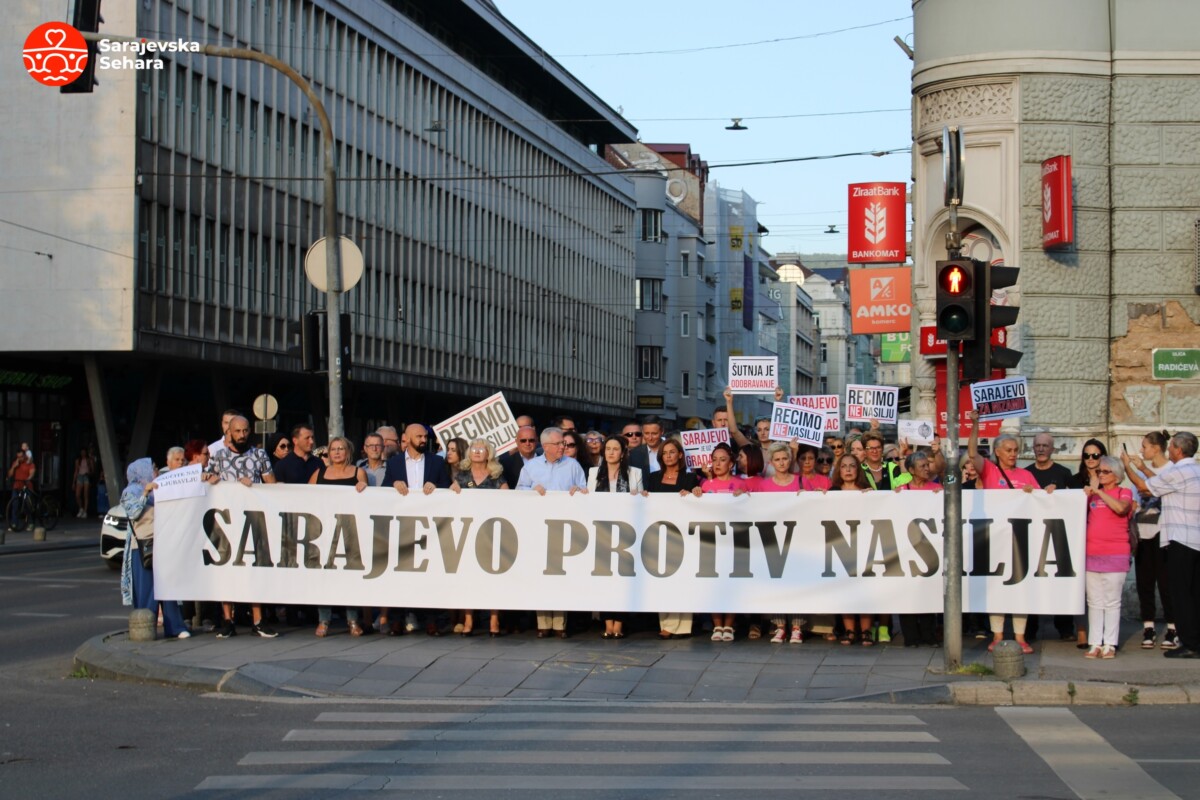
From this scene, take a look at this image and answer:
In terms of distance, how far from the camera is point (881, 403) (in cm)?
2116

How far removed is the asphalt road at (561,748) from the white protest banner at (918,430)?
9.97 meters

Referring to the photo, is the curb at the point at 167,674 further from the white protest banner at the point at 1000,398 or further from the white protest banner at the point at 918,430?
the white protest banner at the point at 918,430

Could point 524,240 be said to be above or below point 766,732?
above

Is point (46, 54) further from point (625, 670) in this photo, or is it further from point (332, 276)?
point (625, 670)

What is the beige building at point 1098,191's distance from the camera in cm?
1909

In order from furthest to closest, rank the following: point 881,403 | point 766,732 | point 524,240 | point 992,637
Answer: point 524,240
point 881,403
point 992,637
point 766,732

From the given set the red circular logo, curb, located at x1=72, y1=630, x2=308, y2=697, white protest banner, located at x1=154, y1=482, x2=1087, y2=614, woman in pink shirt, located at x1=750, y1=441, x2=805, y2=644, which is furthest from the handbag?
the red circular logo

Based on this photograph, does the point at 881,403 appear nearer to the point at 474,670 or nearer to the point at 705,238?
the point at 474,670

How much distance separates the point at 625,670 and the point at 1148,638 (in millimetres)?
4609

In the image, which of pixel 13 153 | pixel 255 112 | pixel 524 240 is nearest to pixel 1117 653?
Answer: pixel 13 153

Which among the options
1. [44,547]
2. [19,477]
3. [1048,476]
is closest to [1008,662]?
[1048,476]

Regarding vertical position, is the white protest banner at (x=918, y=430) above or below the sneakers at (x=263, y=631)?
above

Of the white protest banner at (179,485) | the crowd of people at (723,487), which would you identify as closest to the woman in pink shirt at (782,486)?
the crowd of people at (723,487)

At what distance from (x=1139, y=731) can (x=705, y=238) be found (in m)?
92.5
